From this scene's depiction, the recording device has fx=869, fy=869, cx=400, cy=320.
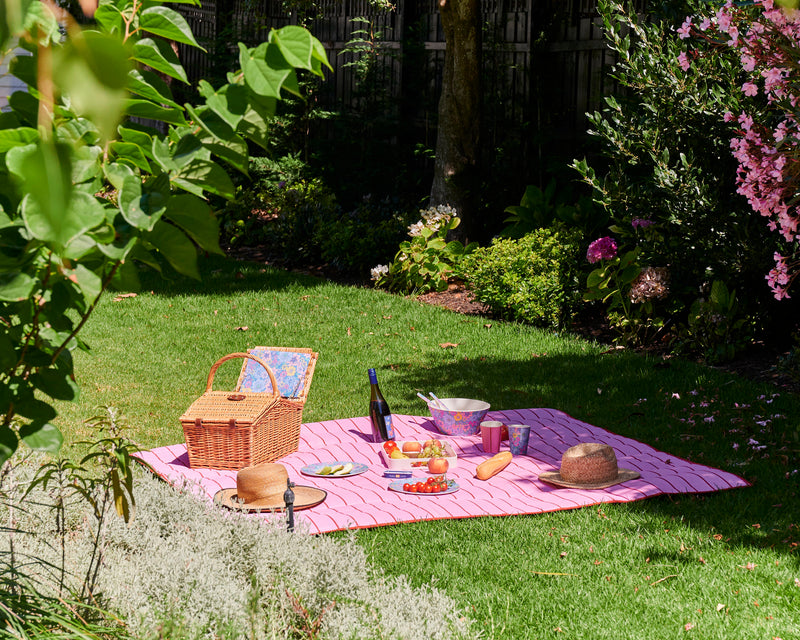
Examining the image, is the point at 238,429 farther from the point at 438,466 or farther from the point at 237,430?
the point at 438,466

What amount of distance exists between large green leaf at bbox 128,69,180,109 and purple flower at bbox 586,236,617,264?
656cm

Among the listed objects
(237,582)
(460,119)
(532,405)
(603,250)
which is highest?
(460,119)

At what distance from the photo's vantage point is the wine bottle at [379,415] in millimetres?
4949

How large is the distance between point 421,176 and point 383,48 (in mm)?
1960

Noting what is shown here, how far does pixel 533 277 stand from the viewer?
787 centimetres

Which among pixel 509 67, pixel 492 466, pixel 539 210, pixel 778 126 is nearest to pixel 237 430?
pixel 492 466

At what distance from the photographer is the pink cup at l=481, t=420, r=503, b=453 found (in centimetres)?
485

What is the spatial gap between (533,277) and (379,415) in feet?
10.9

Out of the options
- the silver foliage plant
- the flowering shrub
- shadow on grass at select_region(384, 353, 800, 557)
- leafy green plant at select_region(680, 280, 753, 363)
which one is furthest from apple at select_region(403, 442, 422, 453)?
leafy green plant at select_region(680, 280, 753, 363)

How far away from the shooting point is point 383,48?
11.5 meters

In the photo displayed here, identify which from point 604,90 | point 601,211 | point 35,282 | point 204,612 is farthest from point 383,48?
point 35,282

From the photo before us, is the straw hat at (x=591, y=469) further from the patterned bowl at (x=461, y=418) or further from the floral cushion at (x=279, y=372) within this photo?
the floral cushion at (x=279, y=372)

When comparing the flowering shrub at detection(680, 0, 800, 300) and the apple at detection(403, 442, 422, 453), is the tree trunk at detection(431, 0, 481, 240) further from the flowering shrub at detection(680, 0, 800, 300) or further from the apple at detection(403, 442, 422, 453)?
the apple at detection(403, 442, 422, 453)

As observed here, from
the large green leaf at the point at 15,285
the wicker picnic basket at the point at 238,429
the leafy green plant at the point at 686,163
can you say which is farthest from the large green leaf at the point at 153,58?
the leafy green plant at the point at 686,163
